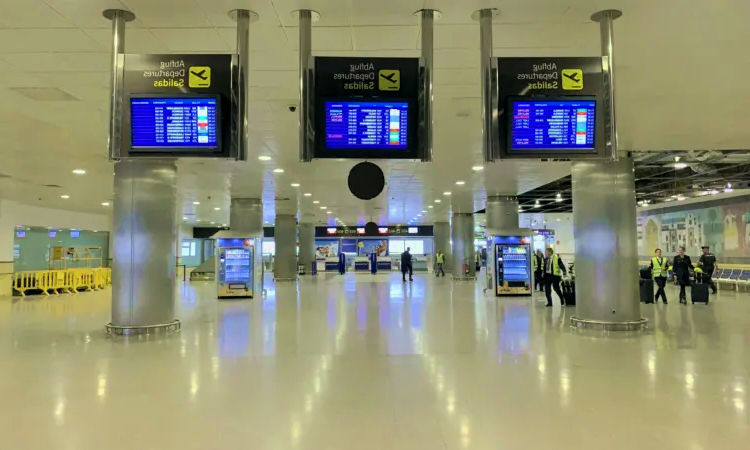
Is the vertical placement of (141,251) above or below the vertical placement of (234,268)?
above

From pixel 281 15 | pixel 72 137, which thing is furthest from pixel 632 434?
pixel 72 137

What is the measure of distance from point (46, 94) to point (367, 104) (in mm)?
5605

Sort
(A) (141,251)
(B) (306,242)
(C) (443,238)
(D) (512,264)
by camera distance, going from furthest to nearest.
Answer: (B) (306,242), (C) (443,238), (D) (512,264), (A) (141,251)

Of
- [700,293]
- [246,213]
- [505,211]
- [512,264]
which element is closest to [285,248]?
[246,213]

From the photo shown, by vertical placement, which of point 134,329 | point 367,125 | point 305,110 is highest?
point 305,110

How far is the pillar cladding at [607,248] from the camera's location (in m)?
10.1

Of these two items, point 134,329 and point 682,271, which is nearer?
point 134,329

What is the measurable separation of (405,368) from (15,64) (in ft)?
20.8

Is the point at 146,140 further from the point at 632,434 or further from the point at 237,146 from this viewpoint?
the point at 632,434

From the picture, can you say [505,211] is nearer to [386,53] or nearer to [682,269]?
→ [682,269]

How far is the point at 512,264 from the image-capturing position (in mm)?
18156

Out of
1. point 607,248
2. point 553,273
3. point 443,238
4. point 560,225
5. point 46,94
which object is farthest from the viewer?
point 560,225

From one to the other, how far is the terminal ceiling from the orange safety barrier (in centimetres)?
1084

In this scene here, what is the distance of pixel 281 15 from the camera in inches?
197
